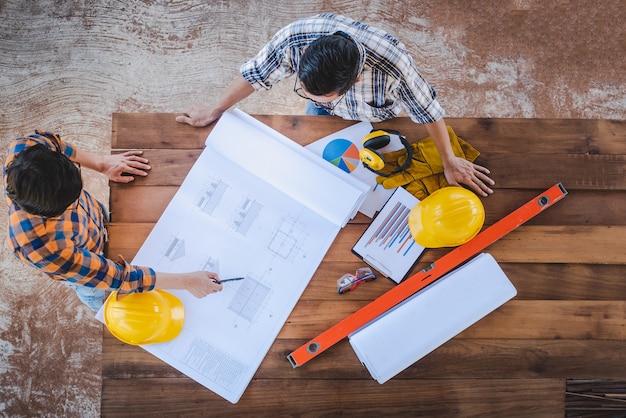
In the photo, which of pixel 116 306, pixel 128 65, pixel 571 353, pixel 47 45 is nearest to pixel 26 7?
pixel 47 45

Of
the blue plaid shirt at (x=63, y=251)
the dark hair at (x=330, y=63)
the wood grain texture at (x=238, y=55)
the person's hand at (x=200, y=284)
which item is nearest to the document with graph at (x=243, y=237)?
the person's hand at (x=200, y=284)

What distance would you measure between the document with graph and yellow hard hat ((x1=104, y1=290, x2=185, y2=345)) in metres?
0.05

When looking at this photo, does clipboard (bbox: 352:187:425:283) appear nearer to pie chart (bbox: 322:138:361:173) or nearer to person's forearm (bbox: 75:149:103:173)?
pie chart (bbox: 322:138:361:173)

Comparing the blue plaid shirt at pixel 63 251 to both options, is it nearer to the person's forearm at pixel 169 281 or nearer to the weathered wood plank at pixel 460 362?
the person's forearm at pixel 169 281

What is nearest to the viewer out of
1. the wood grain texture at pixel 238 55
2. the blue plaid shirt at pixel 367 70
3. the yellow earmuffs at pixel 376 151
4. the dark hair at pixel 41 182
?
the dark hair at pixel 41 182

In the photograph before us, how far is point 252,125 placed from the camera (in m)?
1.12

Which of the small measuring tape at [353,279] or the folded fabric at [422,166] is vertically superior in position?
the folded fabric at [422,166]

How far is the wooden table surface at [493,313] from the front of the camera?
1.10 m

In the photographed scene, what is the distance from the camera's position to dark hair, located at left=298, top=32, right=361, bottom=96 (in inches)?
34.4

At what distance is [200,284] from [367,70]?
62cm

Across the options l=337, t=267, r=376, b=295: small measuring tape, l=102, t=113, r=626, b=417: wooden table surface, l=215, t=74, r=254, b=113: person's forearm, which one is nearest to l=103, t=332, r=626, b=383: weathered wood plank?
l=102, t=113, r=626, b=417: wooden table surface

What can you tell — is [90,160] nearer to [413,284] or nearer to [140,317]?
[140,317]

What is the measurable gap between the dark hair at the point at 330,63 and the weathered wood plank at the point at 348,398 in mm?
703

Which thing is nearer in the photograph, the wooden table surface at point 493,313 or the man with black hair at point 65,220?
the man with black hair at point 65,220
